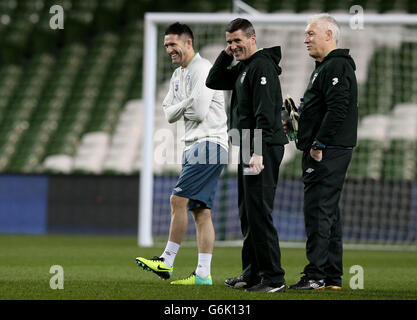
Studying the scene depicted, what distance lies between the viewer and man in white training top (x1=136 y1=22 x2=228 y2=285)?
616 cm

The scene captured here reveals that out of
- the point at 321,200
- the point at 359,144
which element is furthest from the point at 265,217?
the point at 359,144

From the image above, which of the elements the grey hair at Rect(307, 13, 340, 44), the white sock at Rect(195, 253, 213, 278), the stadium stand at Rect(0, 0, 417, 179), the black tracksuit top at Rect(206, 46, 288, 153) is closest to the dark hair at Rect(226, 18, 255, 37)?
the black tracksuit top at Rect(206, 46, 288, 153)

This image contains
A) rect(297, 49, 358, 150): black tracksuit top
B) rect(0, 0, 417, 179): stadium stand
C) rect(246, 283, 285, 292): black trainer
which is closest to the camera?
rect(246, 283, 285, 292): black trainer

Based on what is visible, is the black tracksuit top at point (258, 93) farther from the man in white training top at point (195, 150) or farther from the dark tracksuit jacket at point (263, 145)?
the man in white training top at point (195, 150)

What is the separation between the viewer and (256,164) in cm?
553

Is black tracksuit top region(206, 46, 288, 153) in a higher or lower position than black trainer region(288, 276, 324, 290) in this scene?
higher

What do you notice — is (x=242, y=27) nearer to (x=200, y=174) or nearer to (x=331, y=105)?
(x=331, y=105)

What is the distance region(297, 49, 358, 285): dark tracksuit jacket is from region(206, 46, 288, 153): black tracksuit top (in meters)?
0.35

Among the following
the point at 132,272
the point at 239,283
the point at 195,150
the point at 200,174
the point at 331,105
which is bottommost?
the point at 132,272

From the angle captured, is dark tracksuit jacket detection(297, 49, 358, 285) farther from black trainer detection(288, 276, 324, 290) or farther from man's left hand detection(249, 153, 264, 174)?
man's left hand detection(249, 153, 264, 174)

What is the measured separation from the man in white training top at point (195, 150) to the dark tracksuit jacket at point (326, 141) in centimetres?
62

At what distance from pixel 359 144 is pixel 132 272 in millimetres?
7456

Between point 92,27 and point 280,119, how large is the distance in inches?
527
